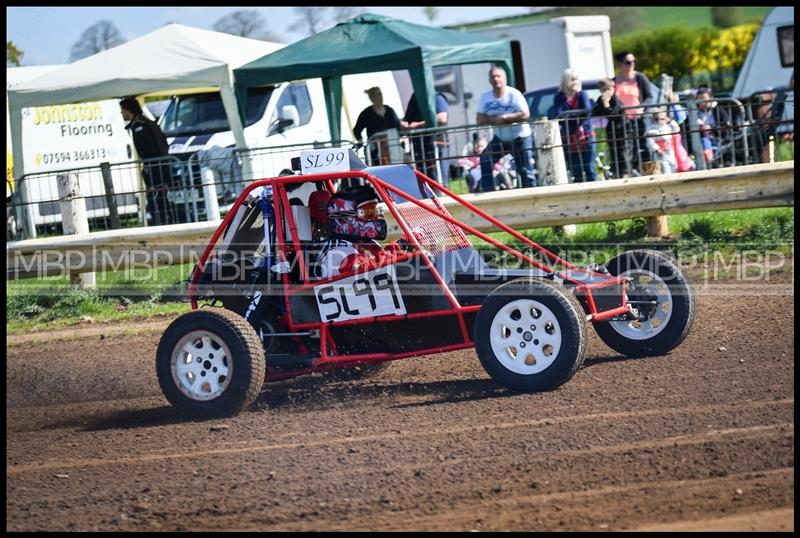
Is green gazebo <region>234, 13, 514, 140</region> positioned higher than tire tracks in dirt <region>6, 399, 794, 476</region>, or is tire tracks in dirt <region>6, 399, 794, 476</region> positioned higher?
green gazebo <region>234, 13, 514, 140</region>

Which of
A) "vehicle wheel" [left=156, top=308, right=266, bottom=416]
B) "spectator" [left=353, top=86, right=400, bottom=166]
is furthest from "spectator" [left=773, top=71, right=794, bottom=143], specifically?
"vehicle wheel" [left=156, top=308, right=266, bottom=416]

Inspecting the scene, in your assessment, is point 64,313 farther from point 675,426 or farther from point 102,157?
point 102,157

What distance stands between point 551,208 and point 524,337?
431cm

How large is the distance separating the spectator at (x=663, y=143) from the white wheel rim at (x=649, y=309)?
14.1ft

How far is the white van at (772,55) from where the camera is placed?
20.9 meters

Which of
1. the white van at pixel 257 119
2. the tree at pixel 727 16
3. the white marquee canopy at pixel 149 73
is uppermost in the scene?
the tree at pixel 727 16

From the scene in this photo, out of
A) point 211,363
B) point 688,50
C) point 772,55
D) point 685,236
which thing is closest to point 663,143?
point 685,236

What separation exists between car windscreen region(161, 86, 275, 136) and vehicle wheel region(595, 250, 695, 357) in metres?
9.24

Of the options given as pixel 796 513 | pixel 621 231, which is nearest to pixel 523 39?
pixel 621 231

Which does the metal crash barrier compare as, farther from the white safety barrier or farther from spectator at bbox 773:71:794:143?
spectator at bbox 773:71:794:143

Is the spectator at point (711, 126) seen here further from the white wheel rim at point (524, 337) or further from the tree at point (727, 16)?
the tree at point (727, 16)

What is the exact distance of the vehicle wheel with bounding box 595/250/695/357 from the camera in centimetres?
681

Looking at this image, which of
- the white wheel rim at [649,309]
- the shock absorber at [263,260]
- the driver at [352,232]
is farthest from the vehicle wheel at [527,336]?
the shock absorber at [263,260]

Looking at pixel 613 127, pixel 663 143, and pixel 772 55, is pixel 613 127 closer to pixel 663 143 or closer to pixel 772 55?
pixel 663 143
